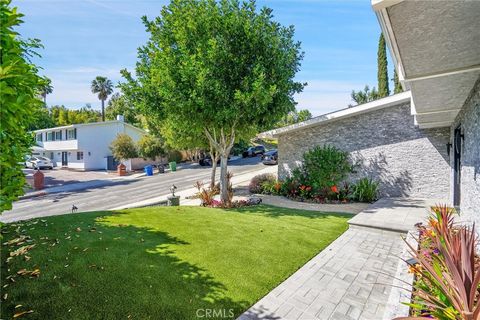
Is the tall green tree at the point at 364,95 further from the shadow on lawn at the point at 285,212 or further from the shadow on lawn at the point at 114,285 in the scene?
→ the shadow on lawn at the point at 114,285

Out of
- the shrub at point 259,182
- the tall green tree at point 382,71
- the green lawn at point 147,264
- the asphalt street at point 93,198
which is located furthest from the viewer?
the tall green tree at point 382,71

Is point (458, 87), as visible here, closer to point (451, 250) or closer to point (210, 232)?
point (451, 250)

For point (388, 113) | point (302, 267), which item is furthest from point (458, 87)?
point (388, 113)

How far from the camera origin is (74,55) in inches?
334

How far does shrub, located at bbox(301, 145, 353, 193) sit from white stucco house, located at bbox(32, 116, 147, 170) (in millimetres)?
32425

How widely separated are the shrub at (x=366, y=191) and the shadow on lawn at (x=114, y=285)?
35.7 feet

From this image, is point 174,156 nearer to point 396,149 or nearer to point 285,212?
point 285,212

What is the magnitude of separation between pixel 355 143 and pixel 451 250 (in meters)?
12.0

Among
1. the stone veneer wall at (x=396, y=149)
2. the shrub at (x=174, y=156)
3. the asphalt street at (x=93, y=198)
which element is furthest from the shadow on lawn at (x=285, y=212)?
the shrub at (x=174, y=156)

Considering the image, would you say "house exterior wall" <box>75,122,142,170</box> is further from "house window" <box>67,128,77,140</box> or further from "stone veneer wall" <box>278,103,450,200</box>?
"stone veneer wall" <box>278,103,450,200</box>

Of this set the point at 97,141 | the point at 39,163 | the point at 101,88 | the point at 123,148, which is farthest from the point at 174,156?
the point at 101,88

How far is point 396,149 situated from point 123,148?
99.0 ft

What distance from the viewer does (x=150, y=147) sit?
33.5 meters

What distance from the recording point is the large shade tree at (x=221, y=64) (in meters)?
10.9
